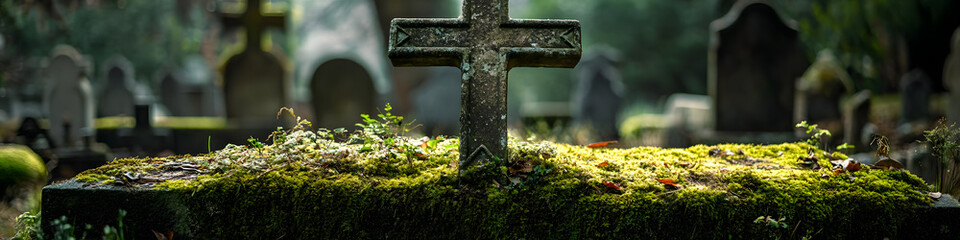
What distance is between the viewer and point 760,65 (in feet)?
30.7

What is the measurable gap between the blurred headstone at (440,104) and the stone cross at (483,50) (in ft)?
28.9

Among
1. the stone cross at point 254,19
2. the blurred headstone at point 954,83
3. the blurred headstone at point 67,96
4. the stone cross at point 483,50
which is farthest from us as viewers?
the stone cross at point 254,19

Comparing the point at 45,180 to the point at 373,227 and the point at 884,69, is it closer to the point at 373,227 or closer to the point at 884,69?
the point at 373,227

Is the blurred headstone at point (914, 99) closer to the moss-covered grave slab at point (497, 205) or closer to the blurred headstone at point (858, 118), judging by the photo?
the blurred headstone at point (858, 118)

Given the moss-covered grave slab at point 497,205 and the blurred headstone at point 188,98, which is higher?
the blurred headstone at point 188,98

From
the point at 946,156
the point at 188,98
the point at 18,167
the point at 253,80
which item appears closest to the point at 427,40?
the point at 946,156

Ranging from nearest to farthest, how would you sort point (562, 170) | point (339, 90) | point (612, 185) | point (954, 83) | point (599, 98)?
1. point (612, 185)
2. point (562, 170)
3. point (954, 83)
4. point (339, 90)
5. point (599, 98)

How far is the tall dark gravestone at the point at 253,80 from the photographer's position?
10.4 meters

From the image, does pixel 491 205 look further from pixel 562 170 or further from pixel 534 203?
pixel 562 170

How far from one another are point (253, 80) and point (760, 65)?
8.58m

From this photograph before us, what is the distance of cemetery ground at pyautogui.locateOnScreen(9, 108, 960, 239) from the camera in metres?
2.66

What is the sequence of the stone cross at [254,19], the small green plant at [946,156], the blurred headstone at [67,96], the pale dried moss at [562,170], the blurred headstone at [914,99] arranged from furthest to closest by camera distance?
the blurred headstone at [914,99], the stone cross at [254,19], the blurred headstone at [67,96], the small green plant at [946,156], the pale dried moss at [562,170]

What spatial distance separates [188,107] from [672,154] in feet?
46.7

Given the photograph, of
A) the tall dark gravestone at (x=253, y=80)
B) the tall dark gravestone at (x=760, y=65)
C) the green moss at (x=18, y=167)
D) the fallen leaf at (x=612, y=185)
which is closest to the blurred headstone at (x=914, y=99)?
the tall dark gravestone at (x=760, y=65)
